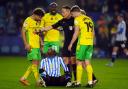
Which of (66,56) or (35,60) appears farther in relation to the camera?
(66,56)

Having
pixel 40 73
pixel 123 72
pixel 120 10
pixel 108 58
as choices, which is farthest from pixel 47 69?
pixel 120 10

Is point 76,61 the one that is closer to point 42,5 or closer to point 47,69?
point 47,69

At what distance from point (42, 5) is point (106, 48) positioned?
Result: 5158 millimetres

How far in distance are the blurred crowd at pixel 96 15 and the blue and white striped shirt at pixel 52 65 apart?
14.4 metres

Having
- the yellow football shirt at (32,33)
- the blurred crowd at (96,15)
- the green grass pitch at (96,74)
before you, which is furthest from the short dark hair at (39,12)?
the blurred crowd at (96,15)

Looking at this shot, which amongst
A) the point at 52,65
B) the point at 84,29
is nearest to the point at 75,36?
the point at 84,29

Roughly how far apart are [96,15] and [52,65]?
16061 millimetres

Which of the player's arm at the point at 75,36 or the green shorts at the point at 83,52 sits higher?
the player's arm at the point at 75,36

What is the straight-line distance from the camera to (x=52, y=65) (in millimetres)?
16375

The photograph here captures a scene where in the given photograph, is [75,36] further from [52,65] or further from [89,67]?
[52,65]

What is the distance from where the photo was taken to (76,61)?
16.3m

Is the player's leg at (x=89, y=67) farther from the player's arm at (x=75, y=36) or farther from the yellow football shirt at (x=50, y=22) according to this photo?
the yellow football shirt at (x=50, y=22)

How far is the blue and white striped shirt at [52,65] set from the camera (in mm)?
16219

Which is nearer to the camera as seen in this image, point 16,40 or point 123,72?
point 123,72
